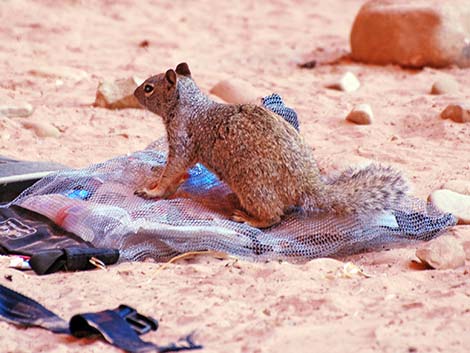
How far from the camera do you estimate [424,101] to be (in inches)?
255

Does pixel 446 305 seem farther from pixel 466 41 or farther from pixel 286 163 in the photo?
pixel 466 41

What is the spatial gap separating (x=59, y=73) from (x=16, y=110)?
1234 millimetres

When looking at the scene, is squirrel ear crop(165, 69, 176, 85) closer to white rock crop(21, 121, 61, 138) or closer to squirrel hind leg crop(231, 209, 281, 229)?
squirrel hind leg crop(231, 209, 281, 229)

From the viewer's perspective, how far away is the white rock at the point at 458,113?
586cm

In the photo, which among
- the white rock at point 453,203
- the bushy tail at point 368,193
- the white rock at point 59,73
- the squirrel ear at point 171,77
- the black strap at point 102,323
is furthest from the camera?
the white rock at point 59,73

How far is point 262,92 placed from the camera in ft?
21.3

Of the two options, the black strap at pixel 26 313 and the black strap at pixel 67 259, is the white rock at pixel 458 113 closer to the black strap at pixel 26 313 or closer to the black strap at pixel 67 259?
the black strap at pixel 67 259

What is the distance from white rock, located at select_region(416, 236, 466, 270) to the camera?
3588 mm

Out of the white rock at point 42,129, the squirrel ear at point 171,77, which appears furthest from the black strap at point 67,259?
the white rock at point 42,129

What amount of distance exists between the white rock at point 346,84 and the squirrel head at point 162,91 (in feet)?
8.58

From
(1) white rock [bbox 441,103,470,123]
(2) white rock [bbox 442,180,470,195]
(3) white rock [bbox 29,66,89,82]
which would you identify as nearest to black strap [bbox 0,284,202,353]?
(2) white rock [bbox 442,180,470,195]

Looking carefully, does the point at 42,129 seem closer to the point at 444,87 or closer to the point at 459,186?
the point at 459,186

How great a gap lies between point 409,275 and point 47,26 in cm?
560

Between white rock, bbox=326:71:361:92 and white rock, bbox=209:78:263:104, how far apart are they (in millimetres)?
897
